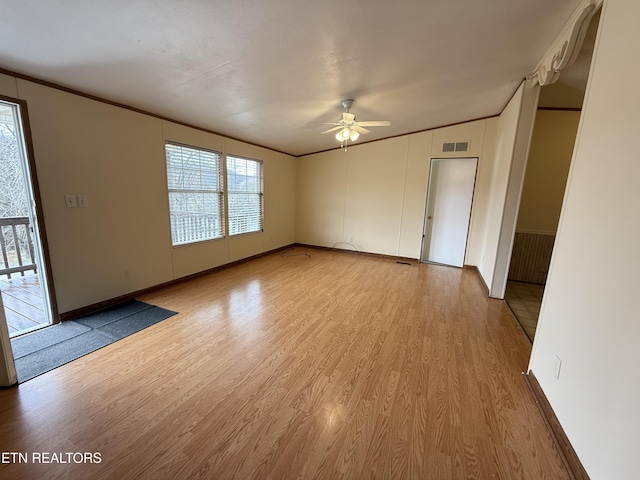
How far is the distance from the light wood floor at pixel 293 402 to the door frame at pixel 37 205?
90cm

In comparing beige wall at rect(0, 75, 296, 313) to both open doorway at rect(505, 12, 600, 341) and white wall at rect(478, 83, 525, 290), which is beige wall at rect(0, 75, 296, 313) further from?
open doorway at rect(505, 12, 600, 341)

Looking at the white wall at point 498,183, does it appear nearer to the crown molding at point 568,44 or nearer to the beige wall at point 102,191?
the crown molding at point 568,44

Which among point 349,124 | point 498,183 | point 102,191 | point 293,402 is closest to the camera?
point 293,402

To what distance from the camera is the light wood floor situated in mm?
1313

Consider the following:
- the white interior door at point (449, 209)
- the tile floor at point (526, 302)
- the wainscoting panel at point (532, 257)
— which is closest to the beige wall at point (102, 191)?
the white interior door at point (449, 209)

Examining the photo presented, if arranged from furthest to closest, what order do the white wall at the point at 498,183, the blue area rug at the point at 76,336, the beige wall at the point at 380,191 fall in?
the beige wall at the point at 380,191 < the white wall at the point at 498,183 < the blue area rug at the point at 76,336

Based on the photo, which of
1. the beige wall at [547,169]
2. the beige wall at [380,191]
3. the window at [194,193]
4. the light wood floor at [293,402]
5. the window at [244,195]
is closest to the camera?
the light wood floor at [293,402]

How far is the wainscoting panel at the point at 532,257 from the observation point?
4.07 metres

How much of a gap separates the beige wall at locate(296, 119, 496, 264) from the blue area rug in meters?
4.08

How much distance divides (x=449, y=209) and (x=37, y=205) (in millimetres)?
5761

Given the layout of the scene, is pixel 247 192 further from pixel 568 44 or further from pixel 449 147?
pixel 568 44

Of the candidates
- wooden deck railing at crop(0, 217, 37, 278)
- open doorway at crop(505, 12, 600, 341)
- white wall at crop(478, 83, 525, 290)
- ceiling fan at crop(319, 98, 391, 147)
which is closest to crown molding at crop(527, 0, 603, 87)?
white wall at crop(478, 83, 525, 290)

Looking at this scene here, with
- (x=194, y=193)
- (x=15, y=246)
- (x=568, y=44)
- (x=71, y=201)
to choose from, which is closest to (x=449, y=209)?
(x=568, y=44)

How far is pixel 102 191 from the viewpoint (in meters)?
2.81
